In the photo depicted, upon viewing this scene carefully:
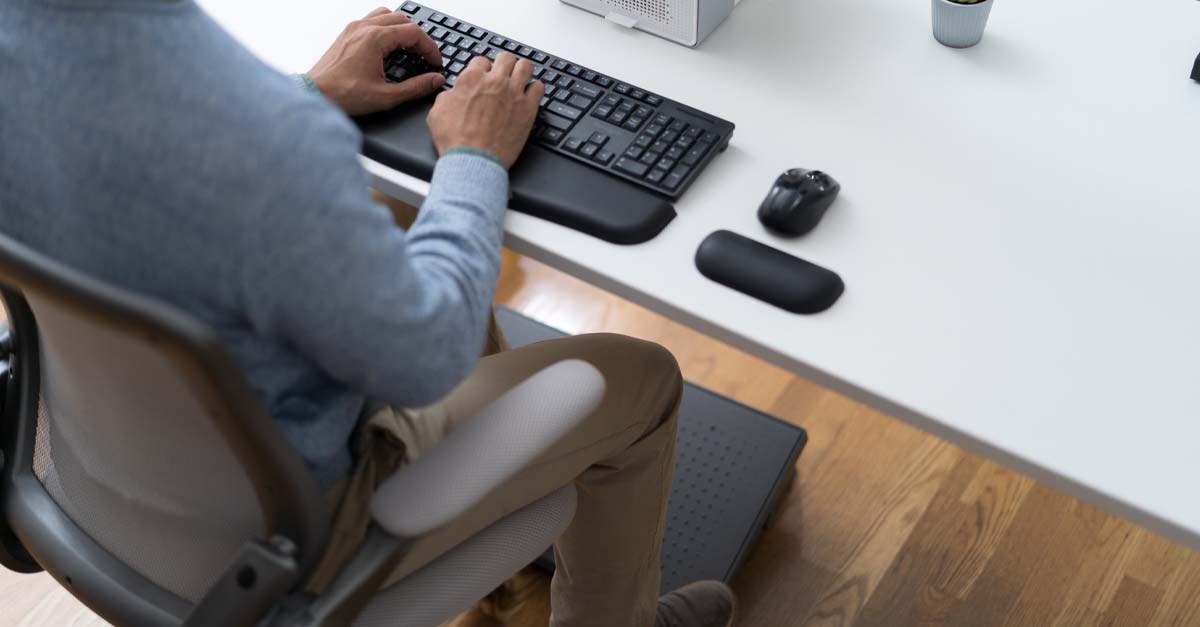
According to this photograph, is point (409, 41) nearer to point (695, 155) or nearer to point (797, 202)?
point (695, 155)

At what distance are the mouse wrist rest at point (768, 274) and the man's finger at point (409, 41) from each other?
356 mm

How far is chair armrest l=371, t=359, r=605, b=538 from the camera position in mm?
914

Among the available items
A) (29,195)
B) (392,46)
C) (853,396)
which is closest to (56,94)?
(29,195)

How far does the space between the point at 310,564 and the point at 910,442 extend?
44.7 inches

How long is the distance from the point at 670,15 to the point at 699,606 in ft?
2.33

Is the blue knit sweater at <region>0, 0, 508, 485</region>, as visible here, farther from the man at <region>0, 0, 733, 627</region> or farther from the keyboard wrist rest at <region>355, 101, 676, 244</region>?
the keyboard wrist rest at <region>355, 101, 676, 244</region>

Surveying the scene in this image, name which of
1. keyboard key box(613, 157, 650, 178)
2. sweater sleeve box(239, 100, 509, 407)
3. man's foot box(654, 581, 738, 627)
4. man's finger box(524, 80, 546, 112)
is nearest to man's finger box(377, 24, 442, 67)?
man's finger box(524, 80, 546, 112)

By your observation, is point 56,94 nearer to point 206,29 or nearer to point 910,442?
point 206,29

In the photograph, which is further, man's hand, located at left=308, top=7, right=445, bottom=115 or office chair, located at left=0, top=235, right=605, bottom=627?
man's hand, located at left=308, top=7, right=445, bottom=115

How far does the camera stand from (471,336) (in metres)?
0.93

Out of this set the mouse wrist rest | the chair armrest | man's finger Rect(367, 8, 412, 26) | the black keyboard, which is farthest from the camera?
man's finger Rect(367, 8, 412, 26)

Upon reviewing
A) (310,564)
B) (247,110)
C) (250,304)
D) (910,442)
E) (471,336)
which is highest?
(247,110)

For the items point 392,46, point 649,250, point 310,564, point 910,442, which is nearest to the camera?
point 310,564

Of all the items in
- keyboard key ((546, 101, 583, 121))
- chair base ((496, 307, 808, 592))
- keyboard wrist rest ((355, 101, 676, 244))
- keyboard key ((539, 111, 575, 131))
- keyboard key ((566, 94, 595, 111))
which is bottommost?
chair base ((496, 307, 808, 592))
